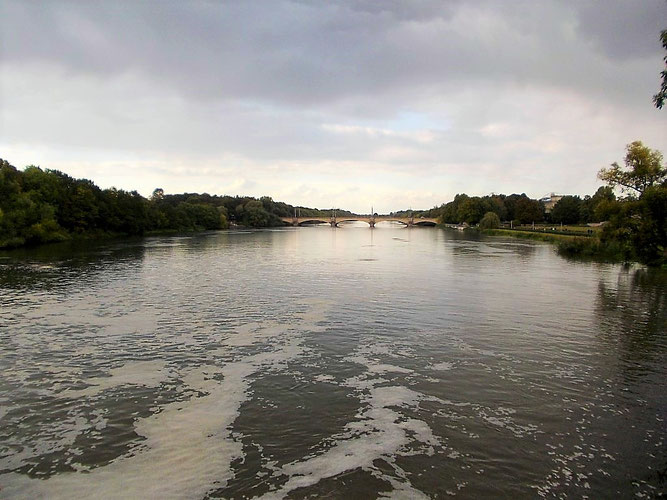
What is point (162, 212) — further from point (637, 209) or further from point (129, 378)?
point (129, 378)

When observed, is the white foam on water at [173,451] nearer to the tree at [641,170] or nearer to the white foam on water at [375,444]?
the white foam on water at [375,444]

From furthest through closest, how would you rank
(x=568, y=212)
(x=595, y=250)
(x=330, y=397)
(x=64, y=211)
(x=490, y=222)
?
(x=568, y=212) < (x=490, y=222) < (x=64, y=211) < (x=595, y=250) < (x=330, y=397)

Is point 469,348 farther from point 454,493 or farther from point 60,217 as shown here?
point 60,217

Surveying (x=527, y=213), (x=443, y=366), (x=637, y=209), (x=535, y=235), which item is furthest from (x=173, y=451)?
(x=527, y=213)

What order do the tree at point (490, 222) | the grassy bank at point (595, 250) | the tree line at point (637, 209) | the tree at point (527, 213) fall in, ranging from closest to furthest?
1. the tree line at point (637, 209)
2. the grassy bank at point (595, 250)
3. the tree at point (490, 222)
4. the tree at point (527, 213)

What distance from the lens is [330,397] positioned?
1338 cm

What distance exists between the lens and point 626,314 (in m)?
25.0

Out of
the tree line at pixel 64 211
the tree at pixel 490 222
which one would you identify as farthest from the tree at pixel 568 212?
the tree line at pixel 64 211

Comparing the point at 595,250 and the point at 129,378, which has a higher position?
the point at 595,250

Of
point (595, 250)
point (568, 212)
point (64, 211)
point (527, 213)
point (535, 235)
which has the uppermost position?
point (568, 212)

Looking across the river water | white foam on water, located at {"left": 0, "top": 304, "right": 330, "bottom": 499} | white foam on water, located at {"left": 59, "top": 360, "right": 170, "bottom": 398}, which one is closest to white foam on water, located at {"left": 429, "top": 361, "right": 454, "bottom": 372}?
the river water

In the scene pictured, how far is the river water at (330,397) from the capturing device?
9.41 meters

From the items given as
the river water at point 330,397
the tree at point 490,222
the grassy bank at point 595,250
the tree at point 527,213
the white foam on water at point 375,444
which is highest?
the tree at point 527,213

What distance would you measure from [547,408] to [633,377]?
501cm
